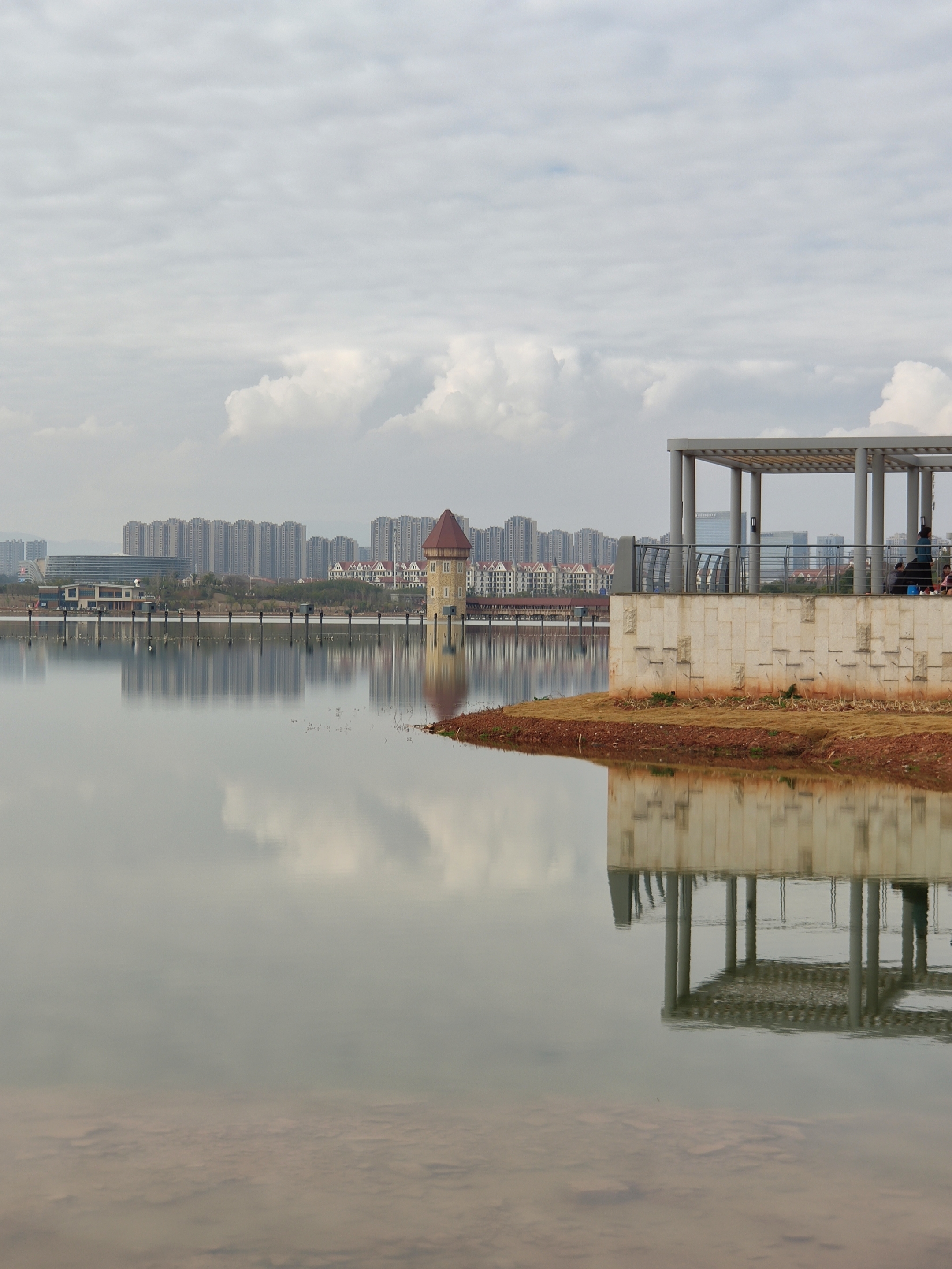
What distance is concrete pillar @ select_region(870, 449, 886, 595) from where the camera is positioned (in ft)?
80.4

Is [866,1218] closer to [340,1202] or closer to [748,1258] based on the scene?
[748,1258]

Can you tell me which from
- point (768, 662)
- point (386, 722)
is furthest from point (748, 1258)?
point (386, 722)

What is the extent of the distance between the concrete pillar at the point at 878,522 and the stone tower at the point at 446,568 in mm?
116601

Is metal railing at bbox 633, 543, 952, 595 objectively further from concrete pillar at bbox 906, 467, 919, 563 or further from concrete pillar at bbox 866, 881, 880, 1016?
concrete pillar at bbox 866, 881, 880, 1016

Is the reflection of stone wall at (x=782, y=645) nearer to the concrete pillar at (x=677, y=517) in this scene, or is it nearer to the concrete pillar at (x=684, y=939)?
the concrete pillar at (x=677, y=517)

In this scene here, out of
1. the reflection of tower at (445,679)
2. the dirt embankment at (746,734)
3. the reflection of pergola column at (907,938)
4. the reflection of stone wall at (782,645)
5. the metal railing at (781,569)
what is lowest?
the reflection of tower at (445,679)

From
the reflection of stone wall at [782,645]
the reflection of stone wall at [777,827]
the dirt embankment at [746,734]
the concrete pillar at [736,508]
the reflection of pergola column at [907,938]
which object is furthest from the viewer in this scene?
the concrete pillar at [736,508]

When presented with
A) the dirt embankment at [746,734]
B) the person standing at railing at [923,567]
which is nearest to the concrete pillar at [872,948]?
the dirt embankment at [746,734]

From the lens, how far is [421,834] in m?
13.5

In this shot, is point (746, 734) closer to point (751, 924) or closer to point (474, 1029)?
point (751, 924)

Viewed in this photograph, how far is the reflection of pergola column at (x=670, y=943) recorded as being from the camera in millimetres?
8086

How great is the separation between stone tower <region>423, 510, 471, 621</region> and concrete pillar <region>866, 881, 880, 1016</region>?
133 meters

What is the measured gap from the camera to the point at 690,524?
26641 mm

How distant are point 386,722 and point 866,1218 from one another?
2261 centimetres
